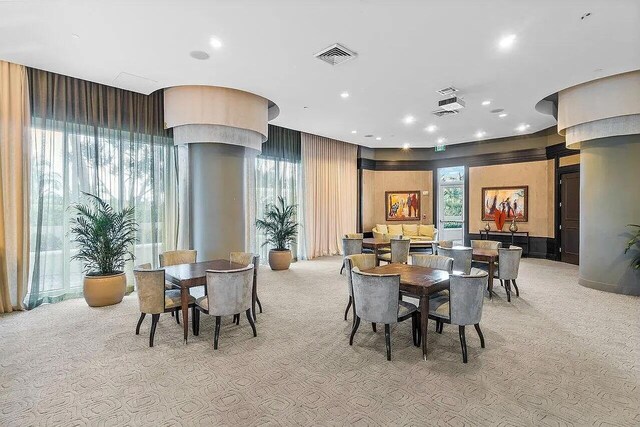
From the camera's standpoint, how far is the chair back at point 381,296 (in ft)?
11.1

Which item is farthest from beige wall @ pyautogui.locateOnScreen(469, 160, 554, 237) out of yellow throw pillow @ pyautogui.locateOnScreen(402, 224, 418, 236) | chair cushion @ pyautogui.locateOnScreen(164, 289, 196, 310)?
chair cushion @ pyautogui.locateOnScreen(164, 289, 196, 310)

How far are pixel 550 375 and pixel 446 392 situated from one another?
3.73ft

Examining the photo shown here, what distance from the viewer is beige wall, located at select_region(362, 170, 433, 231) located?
1192 centimetres

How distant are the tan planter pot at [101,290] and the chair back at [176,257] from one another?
0.96 meters

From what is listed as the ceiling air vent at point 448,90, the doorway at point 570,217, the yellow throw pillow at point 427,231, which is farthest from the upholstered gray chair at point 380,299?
the doorway at point 570,217

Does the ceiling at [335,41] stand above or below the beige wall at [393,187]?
above

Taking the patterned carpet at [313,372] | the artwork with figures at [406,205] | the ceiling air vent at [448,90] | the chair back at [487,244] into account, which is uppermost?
the ceiling air vent at [448,90]

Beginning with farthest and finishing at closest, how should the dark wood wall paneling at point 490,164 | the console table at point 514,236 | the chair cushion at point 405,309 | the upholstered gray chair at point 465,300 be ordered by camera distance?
the console table at point 514,236 < the dark wood wall paneling at point 490,164 < the chair cushion at point 405,309 < the upholstered gray chair at point 465,300

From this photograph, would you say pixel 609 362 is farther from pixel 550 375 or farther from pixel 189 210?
pixel 189 210

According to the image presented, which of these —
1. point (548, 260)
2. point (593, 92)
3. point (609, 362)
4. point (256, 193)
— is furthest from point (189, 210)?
point (548, 260)

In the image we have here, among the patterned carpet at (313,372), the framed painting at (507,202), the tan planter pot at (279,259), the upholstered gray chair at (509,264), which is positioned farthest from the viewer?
the framed painting at (507,202)

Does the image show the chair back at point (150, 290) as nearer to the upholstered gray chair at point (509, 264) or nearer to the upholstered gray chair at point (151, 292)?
the upholstered gray chair at point (151, 292)

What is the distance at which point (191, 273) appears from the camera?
4117 mm

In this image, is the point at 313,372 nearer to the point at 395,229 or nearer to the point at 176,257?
the point at 176,257
